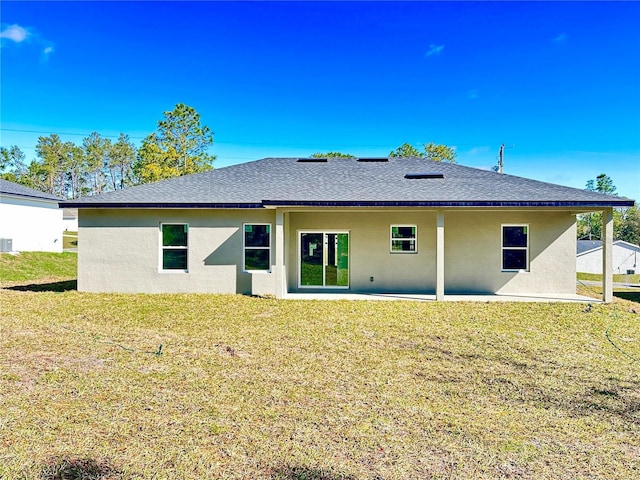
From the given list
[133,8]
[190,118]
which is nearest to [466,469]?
[133,8]

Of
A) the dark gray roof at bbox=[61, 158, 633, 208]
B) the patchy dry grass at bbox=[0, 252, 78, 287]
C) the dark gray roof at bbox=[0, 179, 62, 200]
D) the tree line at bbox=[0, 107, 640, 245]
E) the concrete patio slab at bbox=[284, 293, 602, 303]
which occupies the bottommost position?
the concrete patio slab at bbox=[284, 293, 602, 303]

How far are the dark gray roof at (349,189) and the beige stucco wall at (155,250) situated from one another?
498 millimetres

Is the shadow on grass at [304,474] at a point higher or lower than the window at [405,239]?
lower

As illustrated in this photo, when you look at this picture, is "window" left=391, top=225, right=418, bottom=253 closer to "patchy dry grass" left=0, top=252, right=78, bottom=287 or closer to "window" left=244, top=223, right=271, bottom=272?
"window" left=244, top=223, right=271, bottom=272

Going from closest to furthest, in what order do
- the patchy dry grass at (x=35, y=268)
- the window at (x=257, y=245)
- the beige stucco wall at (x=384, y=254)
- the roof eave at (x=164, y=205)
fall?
1. the roof eave at (x=164, y=205)
2. the window at (x=257, y=245)
3. the beige stucco wall at (x=384, y=254)
4. the patchy dry grass at (x=35, y=268)

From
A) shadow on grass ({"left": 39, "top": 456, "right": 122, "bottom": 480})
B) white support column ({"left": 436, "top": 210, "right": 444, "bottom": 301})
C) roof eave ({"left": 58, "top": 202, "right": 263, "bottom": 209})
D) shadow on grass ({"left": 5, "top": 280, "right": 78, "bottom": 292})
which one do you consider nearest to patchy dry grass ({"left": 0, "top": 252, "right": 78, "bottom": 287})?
shadow on grass ({"left": 5, "top": 280, "right": 78, "bottom": 292})

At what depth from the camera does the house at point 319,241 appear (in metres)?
11.2

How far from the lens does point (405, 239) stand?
472 inches

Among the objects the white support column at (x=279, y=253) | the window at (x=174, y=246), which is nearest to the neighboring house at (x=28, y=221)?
the window at (x=174, y=246)

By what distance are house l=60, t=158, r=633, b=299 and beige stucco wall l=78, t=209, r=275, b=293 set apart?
3cm

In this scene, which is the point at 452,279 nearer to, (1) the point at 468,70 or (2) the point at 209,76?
(1) the point at 468,70

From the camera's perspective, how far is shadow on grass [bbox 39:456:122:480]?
8.75 ft

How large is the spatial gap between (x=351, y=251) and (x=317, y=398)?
8.08 meters

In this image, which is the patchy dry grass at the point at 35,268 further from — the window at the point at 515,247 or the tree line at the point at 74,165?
the tree line at the point at 74,165
